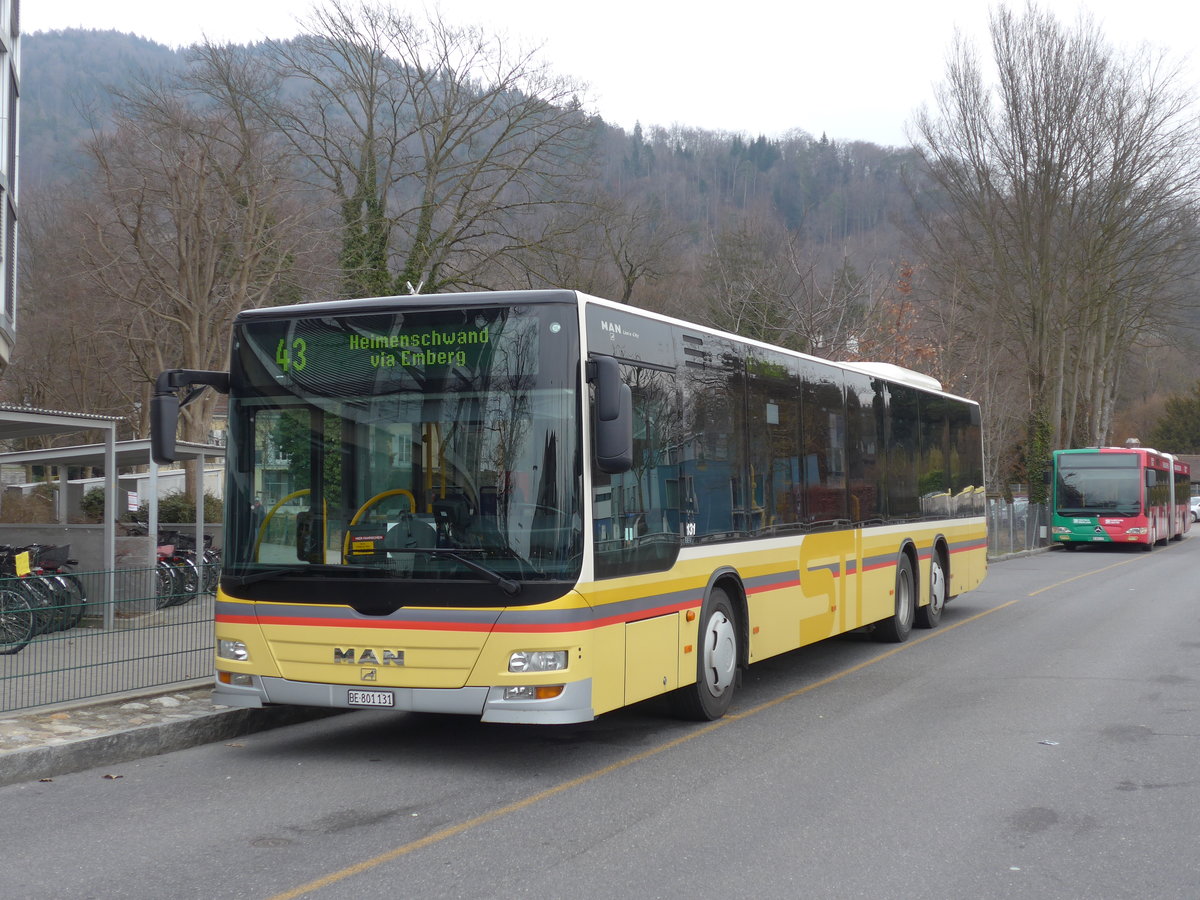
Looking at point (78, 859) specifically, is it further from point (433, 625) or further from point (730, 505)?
point (730, 505)

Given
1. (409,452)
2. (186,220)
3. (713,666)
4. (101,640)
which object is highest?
(186,220)

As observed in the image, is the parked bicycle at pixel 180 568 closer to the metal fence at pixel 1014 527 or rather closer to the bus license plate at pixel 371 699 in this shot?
the bus license plate at pixel 371 699

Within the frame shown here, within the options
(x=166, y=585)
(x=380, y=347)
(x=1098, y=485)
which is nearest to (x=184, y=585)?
(x=166, y=585)

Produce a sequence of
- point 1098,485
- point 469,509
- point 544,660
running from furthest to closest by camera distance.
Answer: point 1098,485
point 469,509
point 544,660

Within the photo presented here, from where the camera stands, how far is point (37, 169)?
44344mm

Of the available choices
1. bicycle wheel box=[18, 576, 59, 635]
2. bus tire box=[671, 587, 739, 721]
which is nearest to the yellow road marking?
bus tire box=[671, 587, 739, 721]

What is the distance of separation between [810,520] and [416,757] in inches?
184

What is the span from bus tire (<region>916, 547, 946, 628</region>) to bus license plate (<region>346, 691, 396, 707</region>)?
30.0 feet

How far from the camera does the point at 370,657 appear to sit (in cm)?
759

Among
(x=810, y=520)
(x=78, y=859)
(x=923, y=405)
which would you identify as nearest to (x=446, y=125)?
(x=923, y=405)

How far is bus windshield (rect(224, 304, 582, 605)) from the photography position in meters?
7.40

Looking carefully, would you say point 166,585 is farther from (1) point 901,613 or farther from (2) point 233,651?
(1) point 901,613

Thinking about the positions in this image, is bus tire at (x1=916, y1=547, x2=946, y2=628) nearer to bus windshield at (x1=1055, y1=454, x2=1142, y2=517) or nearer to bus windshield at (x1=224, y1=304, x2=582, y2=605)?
bus windshield at (x1=224, y1=304, x2=582, y2=605)

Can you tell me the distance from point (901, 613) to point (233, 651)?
8518 millimetres
